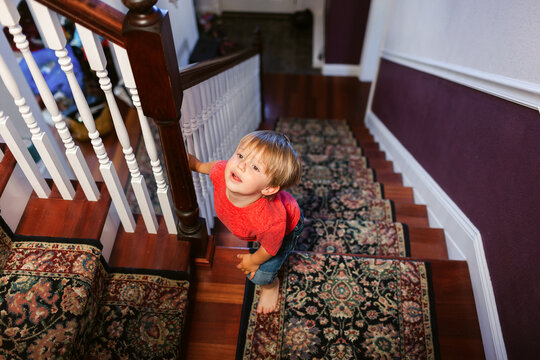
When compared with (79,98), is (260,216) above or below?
below

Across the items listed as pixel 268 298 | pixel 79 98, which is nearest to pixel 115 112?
pixel 79 98

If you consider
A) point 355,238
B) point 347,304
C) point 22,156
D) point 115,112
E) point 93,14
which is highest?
point 93,14

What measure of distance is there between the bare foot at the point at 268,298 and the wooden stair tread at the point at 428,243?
2.77ft

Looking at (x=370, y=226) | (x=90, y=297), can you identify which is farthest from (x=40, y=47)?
(x=370, y=226)

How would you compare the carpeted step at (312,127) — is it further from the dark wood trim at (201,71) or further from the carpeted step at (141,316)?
the carpeted step at (141,316)

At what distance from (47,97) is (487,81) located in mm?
1798

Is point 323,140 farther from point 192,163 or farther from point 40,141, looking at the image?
point 40,141

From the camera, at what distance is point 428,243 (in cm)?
173

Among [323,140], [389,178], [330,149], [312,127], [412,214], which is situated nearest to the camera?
[412,214]

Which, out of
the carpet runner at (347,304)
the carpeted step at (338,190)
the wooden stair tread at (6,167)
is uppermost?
the wooden stair tread at (6,167)

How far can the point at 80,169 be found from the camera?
1.16 meters

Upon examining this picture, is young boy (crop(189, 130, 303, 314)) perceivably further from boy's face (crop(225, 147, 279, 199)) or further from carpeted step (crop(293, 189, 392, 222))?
carpeted step (crop(293, 189, 392, 222))

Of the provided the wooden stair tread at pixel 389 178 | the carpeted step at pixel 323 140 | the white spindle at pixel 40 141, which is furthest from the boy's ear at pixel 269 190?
the carpeted step at pixel 323 140

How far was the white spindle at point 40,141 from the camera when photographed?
0.92m
